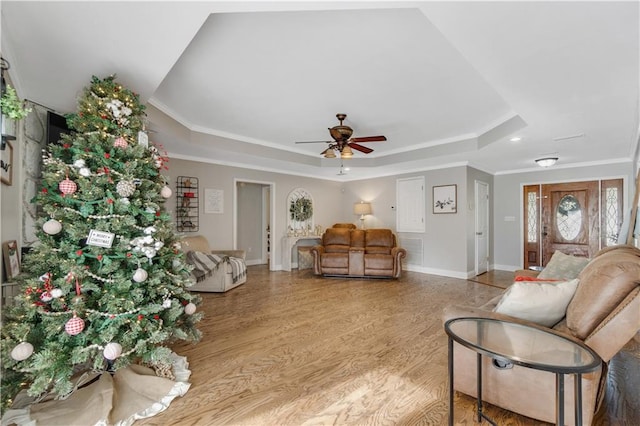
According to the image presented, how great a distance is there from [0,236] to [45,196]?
1.04ft

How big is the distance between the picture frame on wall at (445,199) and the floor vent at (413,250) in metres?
0.80

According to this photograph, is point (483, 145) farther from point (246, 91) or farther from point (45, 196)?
point (45, 196)

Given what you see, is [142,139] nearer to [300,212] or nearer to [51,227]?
[51,227]

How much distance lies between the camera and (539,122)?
3.37m

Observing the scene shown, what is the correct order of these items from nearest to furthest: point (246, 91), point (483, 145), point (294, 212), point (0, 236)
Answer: point (0, 236) → point (246, 91) → point (483, 145) → point (294, 212)

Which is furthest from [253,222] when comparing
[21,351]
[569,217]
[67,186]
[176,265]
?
[569,217]

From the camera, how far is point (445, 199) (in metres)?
5.96

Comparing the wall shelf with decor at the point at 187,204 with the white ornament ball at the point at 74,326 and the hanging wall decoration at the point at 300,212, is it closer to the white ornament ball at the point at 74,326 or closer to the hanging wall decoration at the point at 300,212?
the hanging wall decoration at the point at 300,212

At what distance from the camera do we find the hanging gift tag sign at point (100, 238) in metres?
1.88

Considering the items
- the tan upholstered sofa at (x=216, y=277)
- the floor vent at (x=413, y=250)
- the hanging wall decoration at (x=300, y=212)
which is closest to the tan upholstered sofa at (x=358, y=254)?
the floor vent at (x=413, y=250)

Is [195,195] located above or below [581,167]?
below

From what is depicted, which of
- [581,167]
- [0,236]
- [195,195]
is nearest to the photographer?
[0,236]

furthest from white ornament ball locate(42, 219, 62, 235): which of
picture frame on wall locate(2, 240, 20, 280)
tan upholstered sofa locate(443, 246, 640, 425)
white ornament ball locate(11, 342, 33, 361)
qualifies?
tan upholstered sofa locate(443, 246, 640, 425)

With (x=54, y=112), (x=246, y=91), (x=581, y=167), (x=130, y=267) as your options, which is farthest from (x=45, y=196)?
(x=581, y=167)
